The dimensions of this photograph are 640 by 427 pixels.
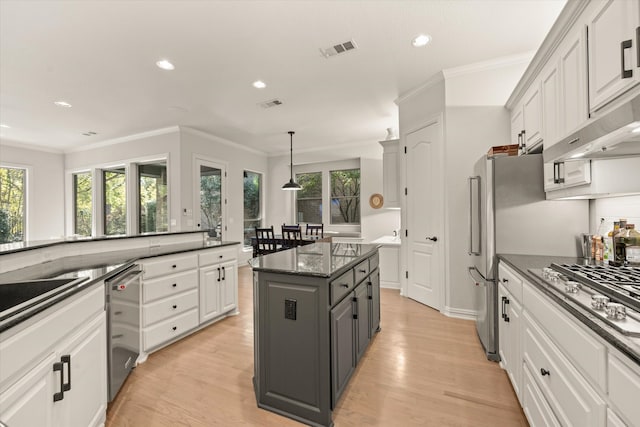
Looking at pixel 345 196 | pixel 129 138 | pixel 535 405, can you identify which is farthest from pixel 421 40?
pixel 129 138

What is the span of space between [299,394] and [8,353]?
134 cm

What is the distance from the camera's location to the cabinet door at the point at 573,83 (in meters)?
1.68

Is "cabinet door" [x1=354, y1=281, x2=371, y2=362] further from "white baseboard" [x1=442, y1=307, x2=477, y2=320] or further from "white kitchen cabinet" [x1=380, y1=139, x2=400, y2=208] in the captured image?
"white kitchen cabinet" [x1=380, y1=139, x2=400, y2=208]

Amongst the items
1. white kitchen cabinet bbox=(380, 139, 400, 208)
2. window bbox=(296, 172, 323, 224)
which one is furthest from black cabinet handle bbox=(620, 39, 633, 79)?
window bbox=(296, 172, 323, 224)

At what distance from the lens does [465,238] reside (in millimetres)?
3293

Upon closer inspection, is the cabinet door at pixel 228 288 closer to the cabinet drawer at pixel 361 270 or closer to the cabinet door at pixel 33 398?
the cabinet drawer at pixel 361 270

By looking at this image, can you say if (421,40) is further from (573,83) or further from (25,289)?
(25,289)

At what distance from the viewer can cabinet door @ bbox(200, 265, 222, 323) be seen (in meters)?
2.99

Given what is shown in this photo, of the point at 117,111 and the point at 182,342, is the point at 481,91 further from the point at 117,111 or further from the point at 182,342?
the point at 117,111

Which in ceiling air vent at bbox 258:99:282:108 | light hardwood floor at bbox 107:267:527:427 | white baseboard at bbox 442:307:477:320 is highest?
ceiling air vent at bbox 258:99:282:108

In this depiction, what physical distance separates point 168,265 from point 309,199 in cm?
499

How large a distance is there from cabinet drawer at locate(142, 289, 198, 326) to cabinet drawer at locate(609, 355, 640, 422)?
113 inches

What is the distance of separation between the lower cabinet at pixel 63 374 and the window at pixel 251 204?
5465 mm

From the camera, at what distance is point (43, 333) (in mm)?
1104
